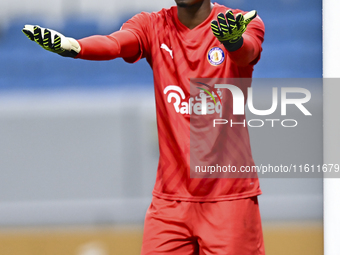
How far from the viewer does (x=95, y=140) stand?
2.37 meters

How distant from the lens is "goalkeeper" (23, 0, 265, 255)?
1166mm

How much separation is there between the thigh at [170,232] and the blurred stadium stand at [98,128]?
1141 millimetres

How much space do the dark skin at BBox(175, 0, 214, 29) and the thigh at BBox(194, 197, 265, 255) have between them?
50 cm

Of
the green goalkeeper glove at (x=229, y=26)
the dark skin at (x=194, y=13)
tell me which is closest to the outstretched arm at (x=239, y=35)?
the green goalkeeper glove at (x=229, y=26)

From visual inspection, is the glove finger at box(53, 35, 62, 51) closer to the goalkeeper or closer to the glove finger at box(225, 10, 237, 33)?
the goalkeeper

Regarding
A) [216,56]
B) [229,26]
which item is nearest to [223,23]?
[229,26]

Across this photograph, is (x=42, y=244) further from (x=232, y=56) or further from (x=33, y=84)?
(x=232, y=56)

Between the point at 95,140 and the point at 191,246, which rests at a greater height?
the point at 95,140

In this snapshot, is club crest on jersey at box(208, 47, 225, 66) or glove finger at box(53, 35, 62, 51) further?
club crest on jersey at box(208, 47, 225, 66)

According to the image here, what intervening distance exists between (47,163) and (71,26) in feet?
2.50

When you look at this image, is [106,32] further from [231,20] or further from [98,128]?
[231,20]

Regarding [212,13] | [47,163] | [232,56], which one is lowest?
[47,163]

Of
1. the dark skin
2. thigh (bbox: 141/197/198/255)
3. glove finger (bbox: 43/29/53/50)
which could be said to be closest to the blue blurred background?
the dark skin

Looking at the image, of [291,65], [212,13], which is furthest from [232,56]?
[291,65]
